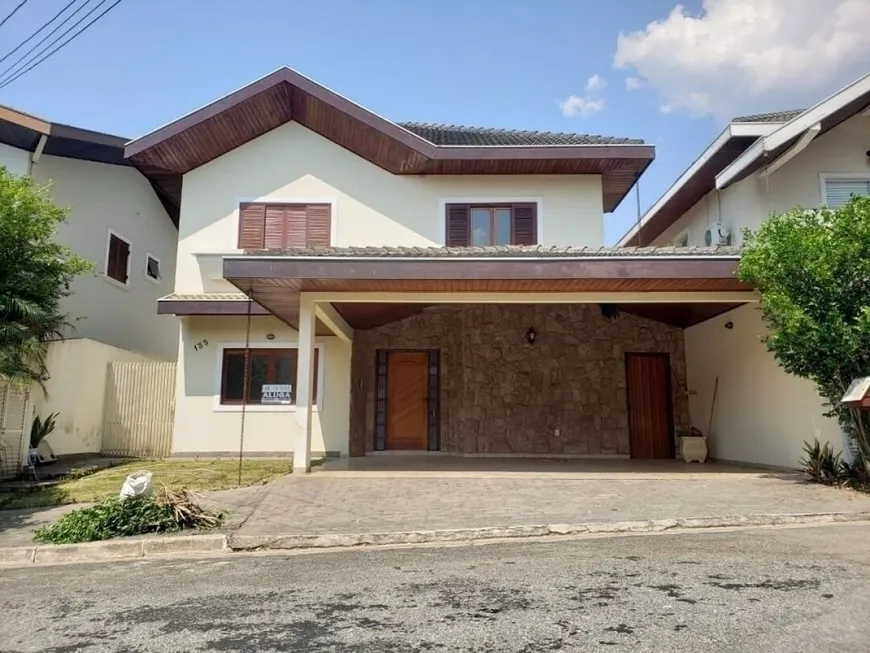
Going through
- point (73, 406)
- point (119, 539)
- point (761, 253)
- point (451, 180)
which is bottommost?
point (119, 539)

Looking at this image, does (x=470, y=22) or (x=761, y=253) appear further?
(x=470, y=22)

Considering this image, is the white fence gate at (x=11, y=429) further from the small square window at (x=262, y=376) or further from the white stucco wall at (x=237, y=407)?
the small square window at (x=262, y=376)

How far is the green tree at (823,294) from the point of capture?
7.97 meters

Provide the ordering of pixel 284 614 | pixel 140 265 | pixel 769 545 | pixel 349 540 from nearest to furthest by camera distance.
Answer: pixel 284 614, pixel 769 545, pixel 349 540, pixel 140 265

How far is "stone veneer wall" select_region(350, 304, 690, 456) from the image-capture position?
1395 cm

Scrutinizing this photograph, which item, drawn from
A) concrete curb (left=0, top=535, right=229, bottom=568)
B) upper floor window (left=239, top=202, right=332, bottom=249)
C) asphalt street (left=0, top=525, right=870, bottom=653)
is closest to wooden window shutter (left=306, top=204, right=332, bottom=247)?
upper floor window (left=239, top=202, right=332, bottom=249)

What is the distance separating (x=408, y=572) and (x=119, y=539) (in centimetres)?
326

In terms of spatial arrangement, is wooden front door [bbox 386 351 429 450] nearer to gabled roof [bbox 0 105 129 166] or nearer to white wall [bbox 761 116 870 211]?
white wall [bbox 761 116 870 211]

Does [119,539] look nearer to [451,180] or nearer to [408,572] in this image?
[408,572]

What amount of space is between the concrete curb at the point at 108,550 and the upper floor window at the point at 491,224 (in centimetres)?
891

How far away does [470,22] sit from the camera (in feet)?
31.9

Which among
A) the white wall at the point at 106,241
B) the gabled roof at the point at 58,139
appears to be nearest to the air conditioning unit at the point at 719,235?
the gabled roof at the point at 58,139

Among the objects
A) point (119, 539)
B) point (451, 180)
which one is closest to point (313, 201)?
point (451, 180)

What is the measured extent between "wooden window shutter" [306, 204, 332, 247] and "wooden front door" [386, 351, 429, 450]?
2.98m
